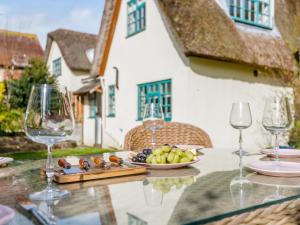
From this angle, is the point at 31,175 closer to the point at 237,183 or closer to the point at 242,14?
the point at 237,183

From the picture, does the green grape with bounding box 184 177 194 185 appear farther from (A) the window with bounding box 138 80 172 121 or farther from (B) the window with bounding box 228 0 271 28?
(B) the window with bounding box 228 0 271 28

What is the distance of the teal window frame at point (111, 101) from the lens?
1035cm

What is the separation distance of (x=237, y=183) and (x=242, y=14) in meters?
7.92

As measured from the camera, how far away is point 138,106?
356 inches

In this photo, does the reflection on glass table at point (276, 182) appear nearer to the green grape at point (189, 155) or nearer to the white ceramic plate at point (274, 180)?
the white ceramic plate at point (274, 180)

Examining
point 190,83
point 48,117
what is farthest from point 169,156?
point 190,83

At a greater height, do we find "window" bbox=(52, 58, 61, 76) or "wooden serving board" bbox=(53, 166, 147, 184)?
"window" bbox=(52, 58, 61, 76)

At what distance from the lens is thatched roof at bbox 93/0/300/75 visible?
7051mm

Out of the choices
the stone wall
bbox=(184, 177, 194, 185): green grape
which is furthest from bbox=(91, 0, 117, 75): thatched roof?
bbox=(184, 177, 194, 185): green grape

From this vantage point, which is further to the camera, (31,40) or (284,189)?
(31,40)

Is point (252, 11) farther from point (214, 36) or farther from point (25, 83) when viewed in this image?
point (25, 83)

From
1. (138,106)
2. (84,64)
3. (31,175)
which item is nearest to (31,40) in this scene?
(84,64)

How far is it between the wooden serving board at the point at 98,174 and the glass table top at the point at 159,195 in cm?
3

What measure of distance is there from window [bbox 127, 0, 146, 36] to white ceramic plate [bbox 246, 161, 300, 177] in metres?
7.55
